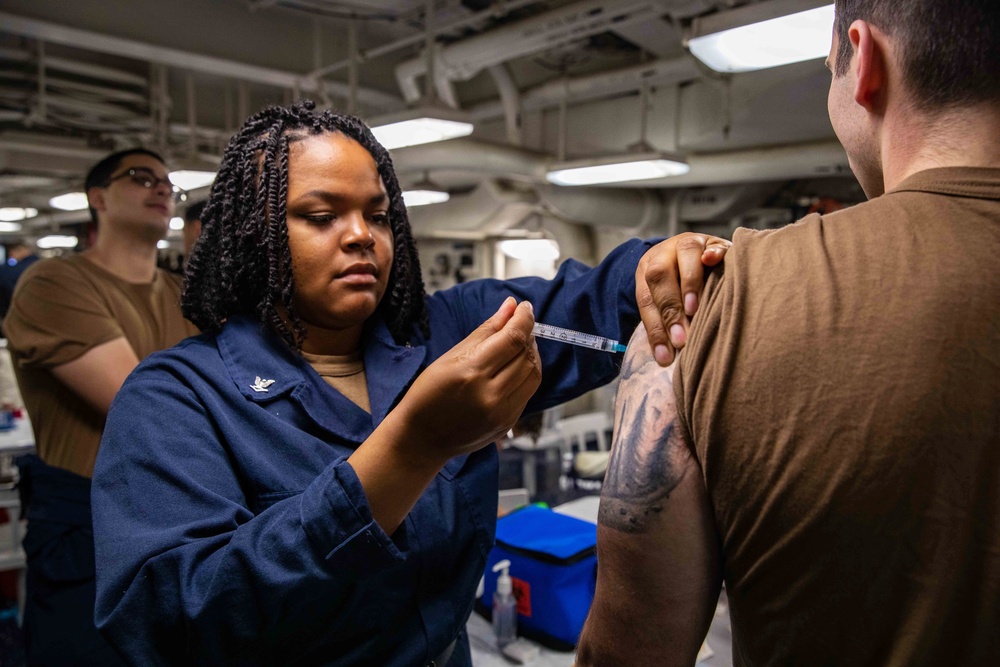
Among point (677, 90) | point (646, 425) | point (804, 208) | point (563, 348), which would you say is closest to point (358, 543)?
point (646, 425)

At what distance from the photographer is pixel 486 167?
5258mm

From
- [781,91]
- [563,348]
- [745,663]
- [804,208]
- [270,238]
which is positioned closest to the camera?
[745,663]

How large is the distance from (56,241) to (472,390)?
42.8 ft

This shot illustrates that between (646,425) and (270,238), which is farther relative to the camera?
(270,238)

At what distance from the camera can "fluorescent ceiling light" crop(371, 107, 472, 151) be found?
3.38 meters

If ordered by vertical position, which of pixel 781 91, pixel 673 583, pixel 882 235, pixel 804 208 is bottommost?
pixel 673 583

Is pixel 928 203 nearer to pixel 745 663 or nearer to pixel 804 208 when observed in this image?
pixel 745 663

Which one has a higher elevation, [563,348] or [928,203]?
[928,203]

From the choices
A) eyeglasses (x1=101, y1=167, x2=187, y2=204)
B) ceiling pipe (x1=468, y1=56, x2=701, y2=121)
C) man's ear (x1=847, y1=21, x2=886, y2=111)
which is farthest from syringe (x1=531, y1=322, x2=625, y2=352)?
ceiling pipe (x1=468, y1=56, x2=701, y2=121)

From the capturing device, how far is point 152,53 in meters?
4.57

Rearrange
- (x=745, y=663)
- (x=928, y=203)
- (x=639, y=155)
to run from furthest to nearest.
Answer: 1. (x=639, y=155)
2. (x=745, y=663)
3. (x=928, y=203)

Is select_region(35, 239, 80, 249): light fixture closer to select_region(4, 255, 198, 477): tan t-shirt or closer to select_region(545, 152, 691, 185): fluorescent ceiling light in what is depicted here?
select_region(545, 152, 691, 185): fluorescent ceiling light

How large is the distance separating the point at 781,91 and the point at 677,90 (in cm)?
141

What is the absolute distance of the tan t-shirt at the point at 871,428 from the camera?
0.63 m
